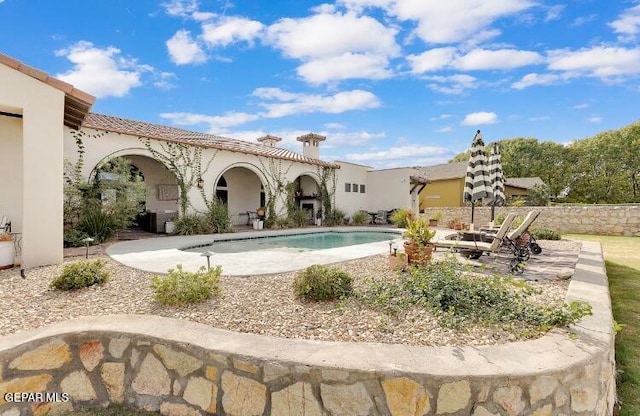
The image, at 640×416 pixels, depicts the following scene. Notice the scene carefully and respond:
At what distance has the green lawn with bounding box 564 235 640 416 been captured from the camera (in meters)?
3.29

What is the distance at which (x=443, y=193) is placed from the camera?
31.5 metres

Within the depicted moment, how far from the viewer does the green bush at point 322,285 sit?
Result: 439 centimetres

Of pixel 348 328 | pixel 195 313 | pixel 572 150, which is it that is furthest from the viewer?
pixel 572 150

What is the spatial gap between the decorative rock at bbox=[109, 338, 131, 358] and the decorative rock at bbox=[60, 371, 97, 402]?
0.36 m

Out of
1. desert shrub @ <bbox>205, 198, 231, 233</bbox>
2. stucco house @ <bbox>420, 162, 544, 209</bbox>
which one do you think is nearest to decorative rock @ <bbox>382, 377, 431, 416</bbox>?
desert shrub @ <bbox>205, 198, 231, 233</bbox>

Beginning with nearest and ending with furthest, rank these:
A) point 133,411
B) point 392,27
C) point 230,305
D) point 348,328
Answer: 1. point 133,411
2. point 348,328
3. point 230,305
4. point 392,27

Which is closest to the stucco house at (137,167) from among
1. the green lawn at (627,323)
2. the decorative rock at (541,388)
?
the decorative rock at (541,388)

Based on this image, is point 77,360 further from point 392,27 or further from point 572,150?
point 572,150

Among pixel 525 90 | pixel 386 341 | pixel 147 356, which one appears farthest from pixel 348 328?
pixel 525 90

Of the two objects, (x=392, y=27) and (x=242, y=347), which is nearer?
(x=242, y=347)

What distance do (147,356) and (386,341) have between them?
7.57ft

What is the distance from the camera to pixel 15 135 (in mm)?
8711

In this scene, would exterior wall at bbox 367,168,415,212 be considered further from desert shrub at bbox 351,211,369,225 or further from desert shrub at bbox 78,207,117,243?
desert shrub at bbox 78,207,117,243

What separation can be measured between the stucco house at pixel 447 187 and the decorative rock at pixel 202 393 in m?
29.6
